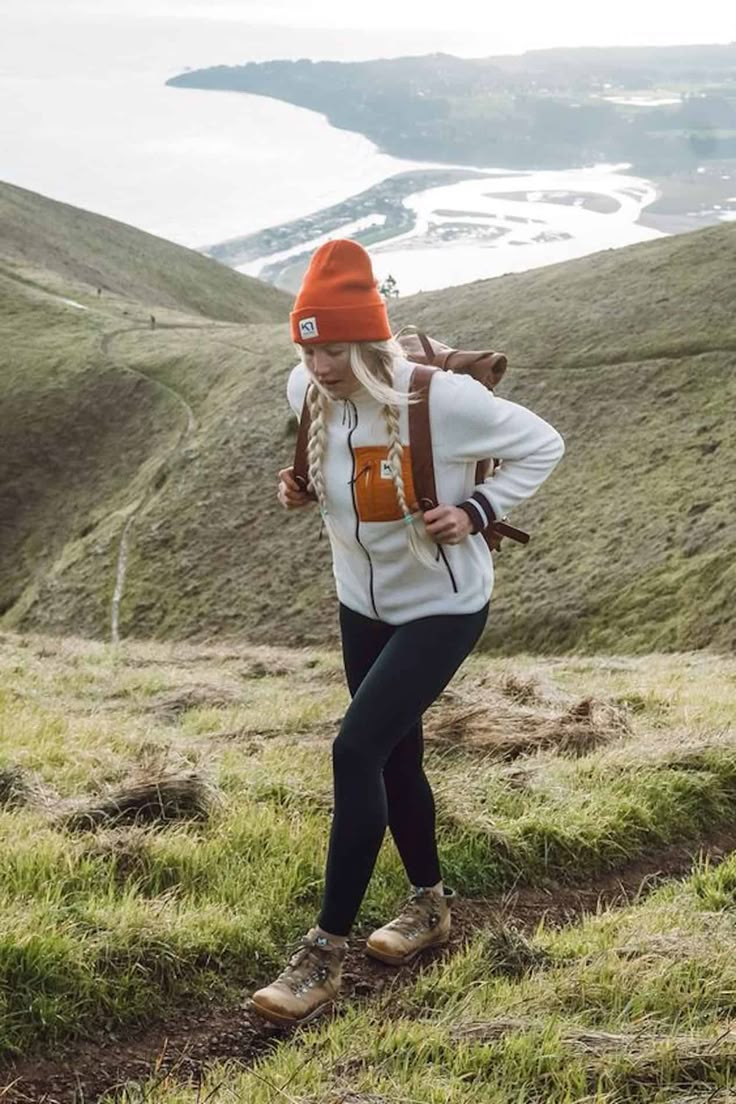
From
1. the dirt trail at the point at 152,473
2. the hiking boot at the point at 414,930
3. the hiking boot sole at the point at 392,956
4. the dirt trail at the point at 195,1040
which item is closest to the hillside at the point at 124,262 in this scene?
the dirt trail at the point at 152,473

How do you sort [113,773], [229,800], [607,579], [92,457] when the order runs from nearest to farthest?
[229,800] → [113,773] → [607,579] → [92,457]

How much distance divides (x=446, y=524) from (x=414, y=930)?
199 cm

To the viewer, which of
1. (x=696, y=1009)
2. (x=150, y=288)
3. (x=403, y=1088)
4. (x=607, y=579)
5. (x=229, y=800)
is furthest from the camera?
(x=150, y=288)

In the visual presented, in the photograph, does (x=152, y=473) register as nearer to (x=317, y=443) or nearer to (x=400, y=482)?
(x=317, y=443)

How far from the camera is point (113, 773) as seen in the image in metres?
6.88

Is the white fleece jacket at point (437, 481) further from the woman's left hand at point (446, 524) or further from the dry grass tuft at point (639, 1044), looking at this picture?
the dry grass tuft at point (639, 1044)

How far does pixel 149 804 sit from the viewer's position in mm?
6160

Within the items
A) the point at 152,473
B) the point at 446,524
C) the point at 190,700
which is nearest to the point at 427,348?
the point at 446,524

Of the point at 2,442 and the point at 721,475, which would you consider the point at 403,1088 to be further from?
the point at 2,442

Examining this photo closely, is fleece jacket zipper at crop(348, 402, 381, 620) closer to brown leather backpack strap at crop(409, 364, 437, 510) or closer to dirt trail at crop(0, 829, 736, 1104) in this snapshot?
brown leather backpack strap at crop(409, 364, 437, 510)

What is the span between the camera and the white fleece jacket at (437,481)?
15.5 ft

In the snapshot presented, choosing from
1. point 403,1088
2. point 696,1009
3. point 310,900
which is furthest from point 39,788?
point 696,1009

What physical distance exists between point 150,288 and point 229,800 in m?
117

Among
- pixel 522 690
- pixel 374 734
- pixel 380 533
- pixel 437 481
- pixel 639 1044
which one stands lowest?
pixel 522 690
